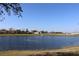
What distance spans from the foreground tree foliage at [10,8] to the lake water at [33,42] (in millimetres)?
205

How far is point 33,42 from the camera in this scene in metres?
1.92

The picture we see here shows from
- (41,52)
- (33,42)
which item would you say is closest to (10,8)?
(33,42)

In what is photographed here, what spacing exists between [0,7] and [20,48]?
0.38 meters

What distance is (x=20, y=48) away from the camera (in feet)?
6.30

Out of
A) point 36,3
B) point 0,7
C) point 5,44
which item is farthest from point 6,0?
point 5,44

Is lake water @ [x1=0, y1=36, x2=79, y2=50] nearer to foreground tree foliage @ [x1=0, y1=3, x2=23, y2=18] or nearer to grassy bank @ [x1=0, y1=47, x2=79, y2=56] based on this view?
grassy bank @ [x1=0, y1=47, x2=79, y2=56]

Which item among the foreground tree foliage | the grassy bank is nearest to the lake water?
the grassy bank

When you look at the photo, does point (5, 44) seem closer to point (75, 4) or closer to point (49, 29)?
point (49, 29)

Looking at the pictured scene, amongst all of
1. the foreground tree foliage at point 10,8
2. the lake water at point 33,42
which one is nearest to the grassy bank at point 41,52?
the lake water at point 33,42

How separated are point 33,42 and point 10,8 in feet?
1.15

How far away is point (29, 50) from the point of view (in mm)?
1916

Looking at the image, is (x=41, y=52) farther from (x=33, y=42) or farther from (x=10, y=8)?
(x=10, y=8)

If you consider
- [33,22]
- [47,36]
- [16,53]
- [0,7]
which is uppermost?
[0,7]

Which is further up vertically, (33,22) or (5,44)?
(33,22)
